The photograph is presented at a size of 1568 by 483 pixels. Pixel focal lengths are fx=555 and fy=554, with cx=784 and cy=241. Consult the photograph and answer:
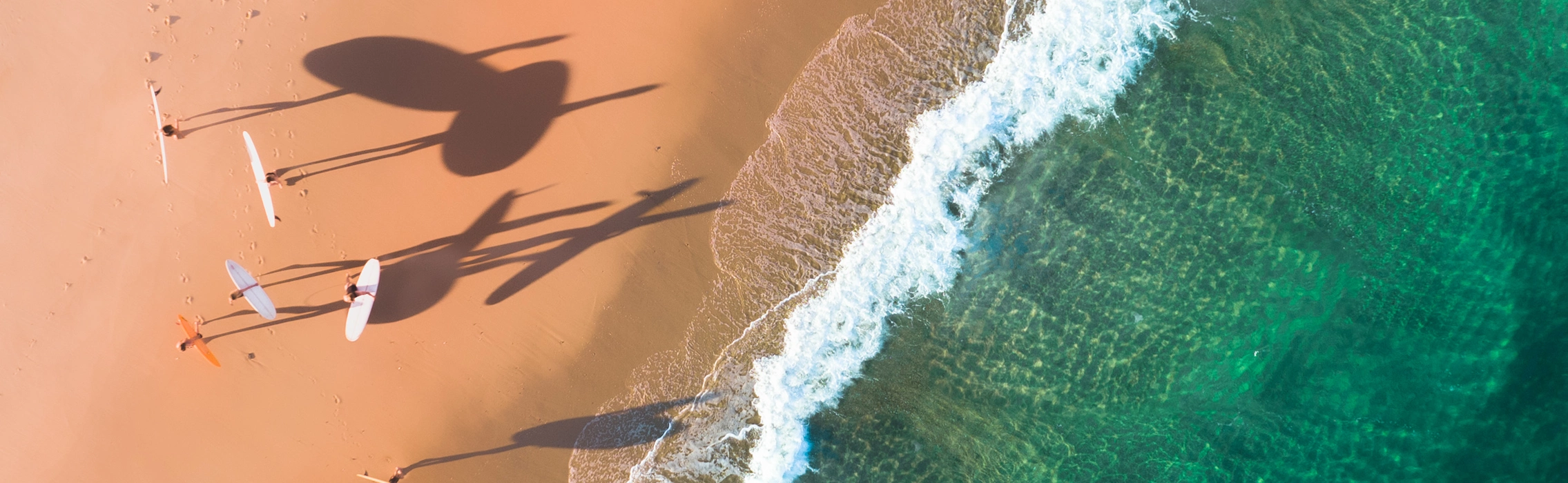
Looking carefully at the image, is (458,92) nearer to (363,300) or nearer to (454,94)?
(454,94)

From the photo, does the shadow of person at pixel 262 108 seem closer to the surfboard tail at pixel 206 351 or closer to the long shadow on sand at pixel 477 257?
the long shadow on sand at pixel 477 257

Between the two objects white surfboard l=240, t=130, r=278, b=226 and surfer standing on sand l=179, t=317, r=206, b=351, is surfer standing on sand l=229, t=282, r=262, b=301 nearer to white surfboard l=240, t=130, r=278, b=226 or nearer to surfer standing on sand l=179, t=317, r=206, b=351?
surfer standing on sand l=179, t=317, r=206, b=351

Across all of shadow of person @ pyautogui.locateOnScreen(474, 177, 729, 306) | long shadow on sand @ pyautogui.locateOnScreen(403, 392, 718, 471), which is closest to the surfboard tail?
long shadow on sand @ pyautogui.locateOnScreen(403, 392, 718, 471)

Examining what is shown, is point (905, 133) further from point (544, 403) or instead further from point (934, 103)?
point (544, 403)

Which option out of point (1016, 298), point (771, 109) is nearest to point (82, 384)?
point (771, 109)

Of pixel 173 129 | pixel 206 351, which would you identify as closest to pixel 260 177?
pixel 173 129
